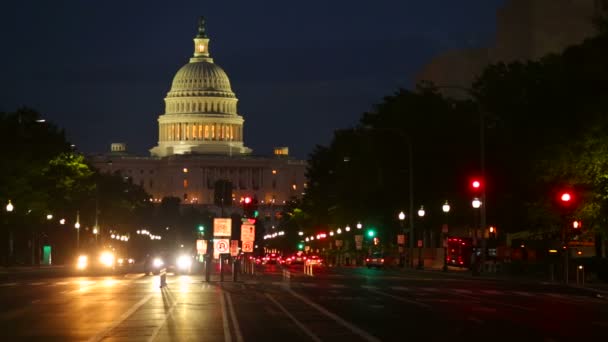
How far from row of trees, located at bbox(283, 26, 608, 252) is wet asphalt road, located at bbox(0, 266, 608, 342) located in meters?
11.2

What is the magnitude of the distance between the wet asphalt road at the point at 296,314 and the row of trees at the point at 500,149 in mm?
11224

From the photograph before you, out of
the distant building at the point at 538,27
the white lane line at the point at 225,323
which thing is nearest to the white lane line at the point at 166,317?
the white lane line at the point at 225,323

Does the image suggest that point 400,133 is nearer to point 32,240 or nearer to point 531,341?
point 32,240

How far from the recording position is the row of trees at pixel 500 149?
6469cm

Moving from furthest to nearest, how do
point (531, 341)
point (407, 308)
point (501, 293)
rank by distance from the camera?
point (501, 293), point (407, 308), point (531, 341)

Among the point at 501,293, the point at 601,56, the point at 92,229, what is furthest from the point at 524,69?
the point at 92,229

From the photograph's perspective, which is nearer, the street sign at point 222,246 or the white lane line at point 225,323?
the white lane line at point 225,323

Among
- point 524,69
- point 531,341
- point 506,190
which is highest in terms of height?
point 524,69

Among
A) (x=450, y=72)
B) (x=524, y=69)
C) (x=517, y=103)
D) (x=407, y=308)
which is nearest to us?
(x=407, y=308)

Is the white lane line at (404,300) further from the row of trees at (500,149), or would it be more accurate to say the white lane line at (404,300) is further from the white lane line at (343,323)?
the row of trees at (500,149)

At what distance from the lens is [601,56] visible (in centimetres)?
6325

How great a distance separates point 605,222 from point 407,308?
28.1 meters

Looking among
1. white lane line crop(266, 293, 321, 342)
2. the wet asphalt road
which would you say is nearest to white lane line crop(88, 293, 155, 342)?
the wet asphalt road

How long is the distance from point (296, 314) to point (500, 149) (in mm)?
55530
